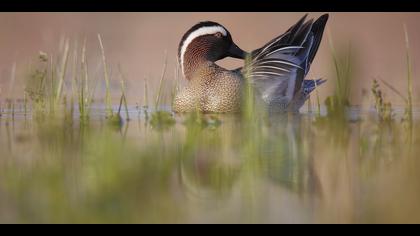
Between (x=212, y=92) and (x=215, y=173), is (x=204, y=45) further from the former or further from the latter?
(x=215, y=173)

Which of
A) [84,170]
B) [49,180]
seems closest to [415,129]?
[84,170]

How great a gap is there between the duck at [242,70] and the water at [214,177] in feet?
8.44

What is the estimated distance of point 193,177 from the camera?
355cm

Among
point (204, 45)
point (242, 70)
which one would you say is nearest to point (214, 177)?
point (242, 70)

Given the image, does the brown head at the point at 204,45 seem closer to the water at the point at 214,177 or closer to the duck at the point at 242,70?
the duck at the point at 242,70

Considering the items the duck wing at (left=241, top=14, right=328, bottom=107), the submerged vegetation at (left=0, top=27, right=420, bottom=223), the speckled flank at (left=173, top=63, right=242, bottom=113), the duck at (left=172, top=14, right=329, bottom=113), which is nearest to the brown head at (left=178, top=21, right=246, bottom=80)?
the duck at (left=172, top=14, right=329, bottom=113)

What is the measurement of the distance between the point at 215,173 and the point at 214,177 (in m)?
0.11

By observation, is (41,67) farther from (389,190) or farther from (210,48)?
(389,190)

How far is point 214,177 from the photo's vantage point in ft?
11.5

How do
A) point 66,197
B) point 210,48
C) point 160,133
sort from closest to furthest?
point 66,197
point 160,133
point 210,48

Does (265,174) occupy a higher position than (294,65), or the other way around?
(294,65)

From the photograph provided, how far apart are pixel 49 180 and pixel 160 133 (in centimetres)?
266

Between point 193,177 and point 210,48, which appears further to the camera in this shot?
point 210,48

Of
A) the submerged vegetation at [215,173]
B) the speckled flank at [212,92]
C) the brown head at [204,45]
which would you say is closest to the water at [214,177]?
the submerged vegetation at [215,173]
